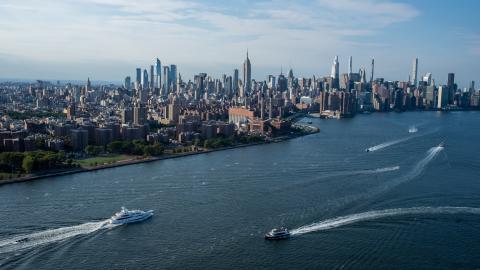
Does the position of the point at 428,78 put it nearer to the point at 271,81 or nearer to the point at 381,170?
the point at 271,81

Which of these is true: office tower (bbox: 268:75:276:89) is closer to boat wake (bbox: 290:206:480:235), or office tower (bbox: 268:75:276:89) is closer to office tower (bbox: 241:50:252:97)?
office tower (bbox: 241:50:252:97)

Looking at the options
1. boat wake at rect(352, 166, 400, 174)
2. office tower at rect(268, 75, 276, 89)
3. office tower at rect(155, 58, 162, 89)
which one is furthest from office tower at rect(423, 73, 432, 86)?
boat wake at rect(352, 166, 400, 174)

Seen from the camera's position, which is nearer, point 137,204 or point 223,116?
point 137,204

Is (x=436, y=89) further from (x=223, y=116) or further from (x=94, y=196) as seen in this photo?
(x=94, y=196)

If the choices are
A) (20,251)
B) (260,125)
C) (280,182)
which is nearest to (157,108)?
(260,125)

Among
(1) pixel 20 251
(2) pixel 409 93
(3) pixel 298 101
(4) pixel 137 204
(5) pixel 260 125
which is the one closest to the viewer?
(1) pixel 20 251

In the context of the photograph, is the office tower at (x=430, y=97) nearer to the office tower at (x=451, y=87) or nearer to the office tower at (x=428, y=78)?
the office tower at (x=451, y=87)
